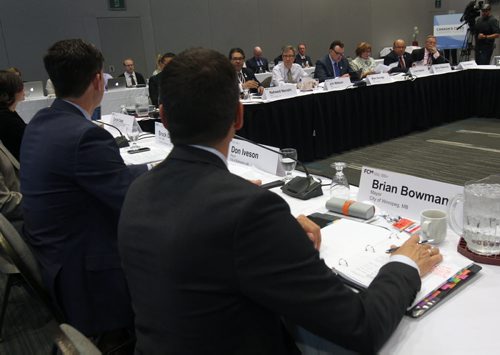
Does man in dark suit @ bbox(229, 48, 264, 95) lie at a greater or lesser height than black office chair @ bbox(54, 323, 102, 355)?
greater

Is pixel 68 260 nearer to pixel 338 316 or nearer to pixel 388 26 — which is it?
pixel 338 316

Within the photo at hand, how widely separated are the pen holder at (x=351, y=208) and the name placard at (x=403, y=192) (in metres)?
0.08

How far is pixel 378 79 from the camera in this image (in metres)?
5.17

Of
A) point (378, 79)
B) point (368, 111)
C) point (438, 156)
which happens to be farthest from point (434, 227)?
point (378, 79)

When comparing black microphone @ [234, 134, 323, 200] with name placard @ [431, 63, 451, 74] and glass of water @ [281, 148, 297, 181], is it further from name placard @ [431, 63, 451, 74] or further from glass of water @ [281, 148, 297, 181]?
name placard @ [431, 63, 451, 74]

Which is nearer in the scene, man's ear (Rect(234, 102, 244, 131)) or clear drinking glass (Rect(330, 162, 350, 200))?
man's ear (Rect(234, 102, 244, 131))

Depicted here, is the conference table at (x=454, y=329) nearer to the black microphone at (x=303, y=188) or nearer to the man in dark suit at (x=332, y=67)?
the black microphone at (x=303, y=188)

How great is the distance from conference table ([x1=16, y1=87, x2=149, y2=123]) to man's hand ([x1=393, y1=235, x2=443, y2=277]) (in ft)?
17.3

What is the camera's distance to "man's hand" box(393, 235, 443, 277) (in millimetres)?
1035

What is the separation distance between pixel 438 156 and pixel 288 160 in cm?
320

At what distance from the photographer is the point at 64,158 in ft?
4.62

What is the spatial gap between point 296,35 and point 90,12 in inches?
189

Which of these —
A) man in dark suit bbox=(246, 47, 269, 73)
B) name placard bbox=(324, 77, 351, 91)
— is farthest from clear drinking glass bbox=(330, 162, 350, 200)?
man in dark suit bbox=(246, 47, 269, 73)

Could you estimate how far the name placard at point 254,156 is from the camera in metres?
2.05
